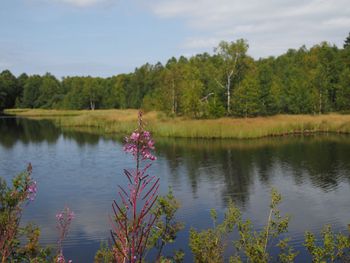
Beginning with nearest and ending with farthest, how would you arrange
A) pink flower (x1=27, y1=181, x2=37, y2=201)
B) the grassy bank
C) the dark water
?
pink flower (x1=27, y1=181, x2=37, y2=201), the dark water, the grassy bank

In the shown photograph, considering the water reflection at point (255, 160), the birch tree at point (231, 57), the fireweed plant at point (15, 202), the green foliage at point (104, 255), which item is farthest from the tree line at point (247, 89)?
the fireweed plant at point (15, 202)

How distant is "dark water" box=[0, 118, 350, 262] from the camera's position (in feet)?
50.6

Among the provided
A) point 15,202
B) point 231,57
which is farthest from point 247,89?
point 15,202

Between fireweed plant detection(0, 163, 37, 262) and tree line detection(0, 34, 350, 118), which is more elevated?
tree line detection(0, 34, 350, 118)

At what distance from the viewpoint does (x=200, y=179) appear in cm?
2297

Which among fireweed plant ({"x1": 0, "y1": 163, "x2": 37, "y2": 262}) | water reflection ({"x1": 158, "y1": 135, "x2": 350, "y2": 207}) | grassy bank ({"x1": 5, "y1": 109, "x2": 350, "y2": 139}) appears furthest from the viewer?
grassy bank ({"x1": 5, "y1": 109, "x2": 350, "y2": 139})

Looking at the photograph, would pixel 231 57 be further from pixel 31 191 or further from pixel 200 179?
pixel 31 191

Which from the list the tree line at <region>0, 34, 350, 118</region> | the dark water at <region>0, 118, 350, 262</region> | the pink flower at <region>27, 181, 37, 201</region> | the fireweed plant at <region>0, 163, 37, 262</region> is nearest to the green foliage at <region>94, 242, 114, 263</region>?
the fireweed plant at <region>0, 163, 37, 262</region>

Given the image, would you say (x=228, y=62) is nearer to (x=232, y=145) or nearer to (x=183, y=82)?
(x=183, y=82)

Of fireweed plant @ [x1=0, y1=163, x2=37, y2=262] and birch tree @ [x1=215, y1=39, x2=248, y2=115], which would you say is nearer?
fireweed plant @ [x1=0, y1=163, x2=37, y2=262]

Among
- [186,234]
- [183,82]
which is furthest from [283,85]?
[186,234]

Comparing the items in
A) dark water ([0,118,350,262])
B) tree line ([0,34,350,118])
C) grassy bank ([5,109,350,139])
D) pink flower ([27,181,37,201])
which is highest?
tree line ([0,34,350,118])

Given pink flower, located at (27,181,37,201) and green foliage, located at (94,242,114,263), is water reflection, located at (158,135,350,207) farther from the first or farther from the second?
pink flower, located at (27,181,37,201)

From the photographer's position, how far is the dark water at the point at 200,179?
50.6 ft
